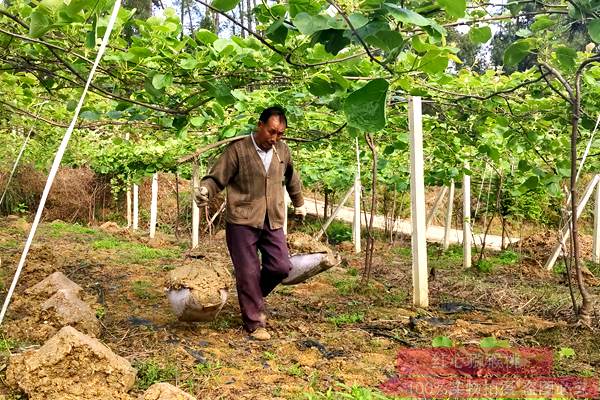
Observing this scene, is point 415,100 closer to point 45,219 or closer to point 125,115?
point 125,115

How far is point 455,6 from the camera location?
1.26 meters

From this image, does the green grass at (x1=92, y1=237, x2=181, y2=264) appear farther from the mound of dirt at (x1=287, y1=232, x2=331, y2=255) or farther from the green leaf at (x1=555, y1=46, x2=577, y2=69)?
the green leaf at (x1=555, y1=46, x2=577, y2=69)

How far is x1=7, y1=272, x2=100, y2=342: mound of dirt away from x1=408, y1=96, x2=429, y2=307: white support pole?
2.52 m

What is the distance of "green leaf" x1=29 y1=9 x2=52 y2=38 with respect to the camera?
65.0 inches

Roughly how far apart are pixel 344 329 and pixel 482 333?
3.07 ft

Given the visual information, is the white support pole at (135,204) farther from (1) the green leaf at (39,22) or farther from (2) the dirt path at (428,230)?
(1) the green leaf at (39,22)

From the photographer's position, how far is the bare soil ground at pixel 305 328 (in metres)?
2.81

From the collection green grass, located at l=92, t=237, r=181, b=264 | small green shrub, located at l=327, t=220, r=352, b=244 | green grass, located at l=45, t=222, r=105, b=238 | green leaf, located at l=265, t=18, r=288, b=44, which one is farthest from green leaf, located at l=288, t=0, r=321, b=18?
small green shrub, located at l=327, t=220, r=352, b=244

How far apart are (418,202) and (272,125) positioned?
1616 mm

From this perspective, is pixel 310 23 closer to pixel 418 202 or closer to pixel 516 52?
pixel 516 52

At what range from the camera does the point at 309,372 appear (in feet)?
9.57

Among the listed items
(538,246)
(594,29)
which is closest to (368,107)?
(594,29)

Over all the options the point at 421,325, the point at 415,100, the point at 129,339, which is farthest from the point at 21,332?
the point at 415,100

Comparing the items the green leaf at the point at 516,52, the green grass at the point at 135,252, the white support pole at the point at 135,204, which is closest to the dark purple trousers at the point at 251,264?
the green leaf at the point at 516,52
